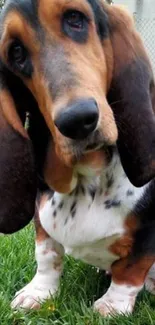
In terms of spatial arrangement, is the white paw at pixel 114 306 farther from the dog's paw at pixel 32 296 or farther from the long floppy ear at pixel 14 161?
the long floppy ear at pixel 14 161

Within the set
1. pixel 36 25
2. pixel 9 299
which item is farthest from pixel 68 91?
pixel 9 299

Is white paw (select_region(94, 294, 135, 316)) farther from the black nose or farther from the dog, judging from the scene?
the black nose

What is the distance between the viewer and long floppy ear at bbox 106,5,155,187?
11.2 feet

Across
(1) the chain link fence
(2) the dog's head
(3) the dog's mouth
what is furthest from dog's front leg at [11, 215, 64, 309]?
(1) the chain link fence

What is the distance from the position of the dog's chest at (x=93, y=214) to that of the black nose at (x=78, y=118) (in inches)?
32.6

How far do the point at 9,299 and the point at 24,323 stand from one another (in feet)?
1.21

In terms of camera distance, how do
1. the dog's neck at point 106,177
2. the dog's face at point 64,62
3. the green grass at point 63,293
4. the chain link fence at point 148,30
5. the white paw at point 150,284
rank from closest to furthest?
the dog's face at point 64,62 → the dog's neck at point 106,177 → the green grass at point 63,293 → the white paw at point 150,284 → the chain link fence at point 148,30

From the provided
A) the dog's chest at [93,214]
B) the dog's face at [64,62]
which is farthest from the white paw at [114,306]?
the dog's face at [64,62]

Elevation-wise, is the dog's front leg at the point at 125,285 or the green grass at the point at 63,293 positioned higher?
the dog's front leg at the point at 125,285

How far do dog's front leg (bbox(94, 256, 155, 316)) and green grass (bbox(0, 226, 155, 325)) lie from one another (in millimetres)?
67

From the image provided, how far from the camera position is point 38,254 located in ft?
13.5

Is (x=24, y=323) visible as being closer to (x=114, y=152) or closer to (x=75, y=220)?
(x=75, y=220)

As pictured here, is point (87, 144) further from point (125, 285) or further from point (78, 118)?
point (125, 285)

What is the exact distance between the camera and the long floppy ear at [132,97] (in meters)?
3.41
